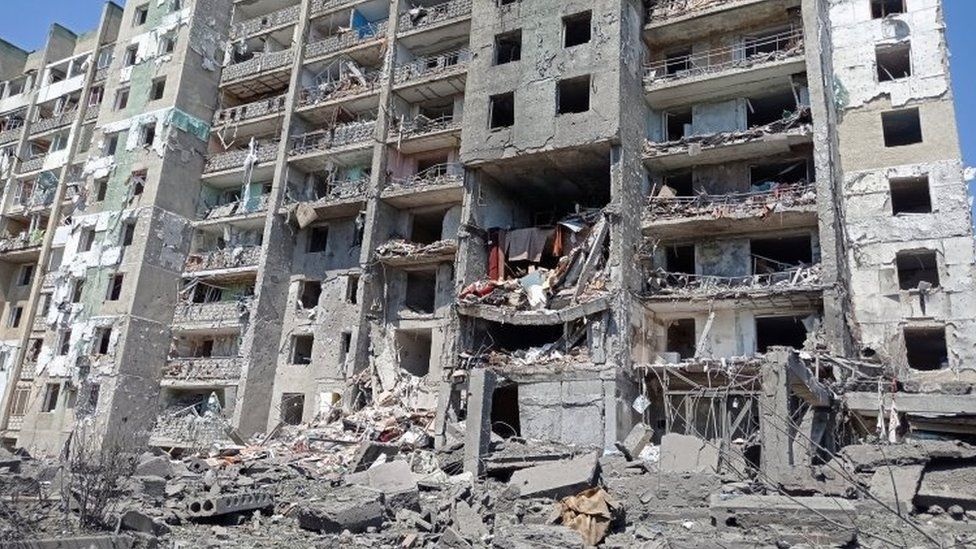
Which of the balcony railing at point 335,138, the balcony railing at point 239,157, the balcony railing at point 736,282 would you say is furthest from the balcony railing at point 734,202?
the balcony railing at point 239,157

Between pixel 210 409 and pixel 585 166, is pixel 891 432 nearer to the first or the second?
pixel 585 166

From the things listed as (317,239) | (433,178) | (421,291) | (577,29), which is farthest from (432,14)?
(421,291)

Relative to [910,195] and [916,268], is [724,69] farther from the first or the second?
[916,268]

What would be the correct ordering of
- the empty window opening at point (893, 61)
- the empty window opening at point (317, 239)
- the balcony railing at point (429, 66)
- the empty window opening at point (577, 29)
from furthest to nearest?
the empty window opening at point (317, 239), the balcony railing at point (429, 66), the empty window opening at point (893, 61), the empty window opening at point (577, 29)

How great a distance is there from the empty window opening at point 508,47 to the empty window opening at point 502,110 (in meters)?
1.71

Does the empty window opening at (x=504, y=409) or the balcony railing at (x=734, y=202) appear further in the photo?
the empty window opening at (x=504, y=409)

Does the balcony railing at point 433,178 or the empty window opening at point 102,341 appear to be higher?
the balcony railing at point 433,178

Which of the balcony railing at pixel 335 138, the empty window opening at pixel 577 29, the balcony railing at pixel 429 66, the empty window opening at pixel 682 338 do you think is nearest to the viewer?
the empty window opening at pixel 682 338

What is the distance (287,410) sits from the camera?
110 ft

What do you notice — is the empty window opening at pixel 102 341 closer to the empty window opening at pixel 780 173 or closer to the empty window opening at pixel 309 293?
the empty window opening at pixel 309 293

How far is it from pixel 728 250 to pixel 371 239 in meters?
14.7

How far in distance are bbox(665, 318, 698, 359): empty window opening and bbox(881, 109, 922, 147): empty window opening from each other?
10510 millimetres

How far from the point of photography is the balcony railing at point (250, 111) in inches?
1512

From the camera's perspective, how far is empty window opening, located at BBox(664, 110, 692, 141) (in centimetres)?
2971
